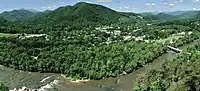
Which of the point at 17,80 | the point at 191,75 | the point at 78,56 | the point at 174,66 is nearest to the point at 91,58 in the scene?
the point at 78,56

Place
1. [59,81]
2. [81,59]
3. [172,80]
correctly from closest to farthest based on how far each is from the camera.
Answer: [172,80]
[59,81]
[81,59]

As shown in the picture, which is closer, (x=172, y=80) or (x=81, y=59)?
(x=172, y=80)

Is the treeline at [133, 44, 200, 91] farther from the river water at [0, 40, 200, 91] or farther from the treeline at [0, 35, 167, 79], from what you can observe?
the treeline at [0, 35, 167, 79]

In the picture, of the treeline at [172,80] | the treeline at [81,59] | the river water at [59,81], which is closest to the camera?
the treeline at [172,80]

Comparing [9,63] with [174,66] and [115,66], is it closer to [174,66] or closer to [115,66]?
[115,66]

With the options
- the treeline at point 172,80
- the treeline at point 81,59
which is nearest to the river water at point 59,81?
the treeline at point 81,59

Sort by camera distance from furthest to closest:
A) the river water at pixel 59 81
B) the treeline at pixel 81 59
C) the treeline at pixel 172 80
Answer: the treeline at pixel 81 59 < the river water at pixel 59 81 < the treeline at pixel 172 80

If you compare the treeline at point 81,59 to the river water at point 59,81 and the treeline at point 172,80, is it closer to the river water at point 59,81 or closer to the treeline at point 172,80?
the river water at point 59,81

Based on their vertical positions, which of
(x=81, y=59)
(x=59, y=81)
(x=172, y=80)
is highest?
(x=172, y=80)

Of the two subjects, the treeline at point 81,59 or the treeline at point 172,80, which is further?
the treeline at point 81,59

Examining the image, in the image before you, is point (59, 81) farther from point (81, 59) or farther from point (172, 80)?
point (172, 80)

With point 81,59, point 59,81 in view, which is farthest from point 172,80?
point 81,59
